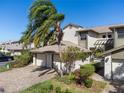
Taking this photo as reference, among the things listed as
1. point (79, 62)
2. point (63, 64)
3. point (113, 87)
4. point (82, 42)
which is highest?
point (82, 42)

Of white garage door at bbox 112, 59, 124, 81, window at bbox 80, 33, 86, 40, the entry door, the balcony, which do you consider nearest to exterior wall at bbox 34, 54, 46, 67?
the entry door

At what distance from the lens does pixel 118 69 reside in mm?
21516

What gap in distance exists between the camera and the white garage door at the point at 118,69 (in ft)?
69.9

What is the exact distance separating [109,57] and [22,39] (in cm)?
2069

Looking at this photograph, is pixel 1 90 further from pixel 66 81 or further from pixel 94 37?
pixel 94 37

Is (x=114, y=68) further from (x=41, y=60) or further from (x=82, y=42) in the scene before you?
(x=41, y=60)

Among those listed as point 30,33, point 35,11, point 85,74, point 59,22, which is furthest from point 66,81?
point 30,33

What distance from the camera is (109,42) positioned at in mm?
31922

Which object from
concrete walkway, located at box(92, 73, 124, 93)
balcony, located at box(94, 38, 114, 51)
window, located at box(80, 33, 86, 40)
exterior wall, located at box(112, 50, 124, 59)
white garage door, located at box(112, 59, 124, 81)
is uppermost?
window, located at box(80, 33, 86, 40)

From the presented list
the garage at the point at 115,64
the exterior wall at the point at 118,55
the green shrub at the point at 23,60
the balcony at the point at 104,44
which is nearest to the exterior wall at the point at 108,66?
the garage at the point at 115,64

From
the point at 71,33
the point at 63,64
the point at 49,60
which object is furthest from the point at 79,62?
the point at 71,33

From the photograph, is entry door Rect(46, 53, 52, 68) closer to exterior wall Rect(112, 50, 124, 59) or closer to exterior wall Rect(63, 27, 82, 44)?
exterior wall Rect(63, 27, 82, 44)

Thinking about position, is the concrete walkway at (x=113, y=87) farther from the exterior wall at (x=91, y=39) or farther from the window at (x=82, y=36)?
the window at (x=82, y=36)

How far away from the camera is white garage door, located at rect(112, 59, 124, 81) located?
21312 millimetres
